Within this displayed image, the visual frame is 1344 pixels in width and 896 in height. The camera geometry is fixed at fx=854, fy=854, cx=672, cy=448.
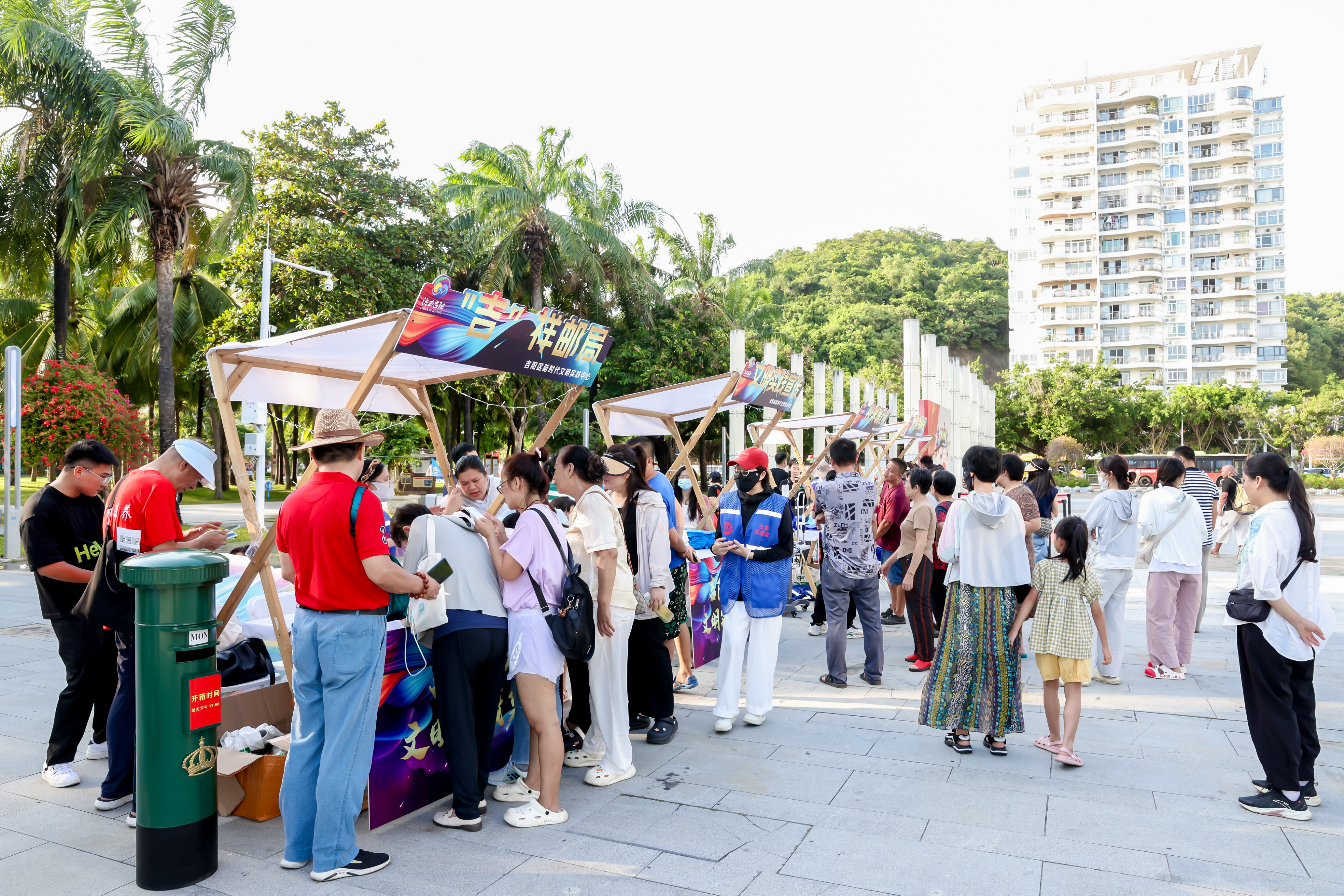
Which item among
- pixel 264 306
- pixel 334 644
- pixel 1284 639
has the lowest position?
pixel 1284 639

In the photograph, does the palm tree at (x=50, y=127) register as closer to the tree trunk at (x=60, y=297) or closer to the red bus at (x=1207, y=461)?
the tree trunk at (x=60, y=297)

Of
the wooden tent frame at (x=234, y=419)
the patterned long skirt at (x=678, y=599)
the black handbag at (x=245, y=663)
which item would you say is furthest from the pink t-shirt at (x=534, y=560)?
the black handbag at (x=245, y=663)

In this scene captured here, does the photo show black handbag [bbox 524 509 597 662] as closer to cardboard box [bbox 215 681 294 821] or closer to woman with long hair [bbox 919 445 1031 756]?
cardboard box [bbox 215 681 294 821]

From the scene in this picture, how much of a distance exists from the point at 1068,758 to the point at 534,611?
3.01 meters

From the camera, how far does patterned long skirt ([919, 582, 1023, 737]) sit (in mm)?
4715

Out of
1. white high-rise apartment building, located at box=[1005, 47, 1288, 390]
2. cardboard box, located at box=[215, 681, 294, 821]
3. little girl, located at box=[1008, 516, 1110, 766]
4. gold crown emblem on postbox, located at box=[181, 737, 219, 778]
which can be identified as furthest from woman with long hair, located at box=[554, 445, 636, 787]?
white high-rise apartment building, located at box=[1005, 47, 1288, 390]

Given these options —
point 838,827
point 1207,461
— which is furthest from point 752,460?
point 1207,461

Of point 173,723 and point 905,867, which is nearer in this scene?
point 173,723

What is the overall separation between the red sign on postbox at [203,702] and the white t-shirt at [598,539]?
1.60m

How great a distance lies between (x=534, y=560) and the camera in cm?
379

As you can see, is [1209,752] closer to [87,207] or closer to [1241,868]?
[1241,868]

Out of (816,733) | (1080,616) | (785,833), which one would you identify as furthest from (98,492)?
(1080,616)

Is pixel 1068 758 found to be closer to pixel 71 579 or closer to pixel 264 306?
pixel 71 579

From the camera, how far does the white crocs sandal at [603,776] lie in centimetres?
435
